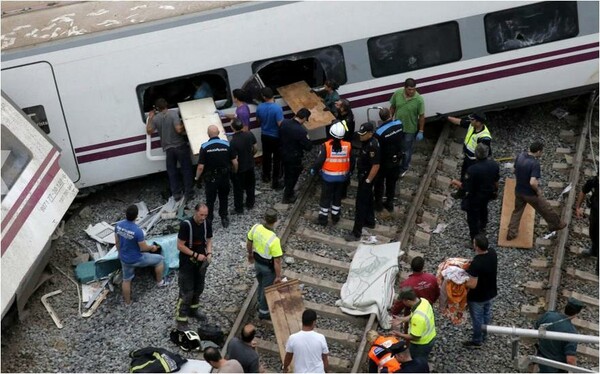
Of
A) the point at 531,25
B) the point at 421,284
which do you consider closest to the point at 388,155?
the point at 421,284

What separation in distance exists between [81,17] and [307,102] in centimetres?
338

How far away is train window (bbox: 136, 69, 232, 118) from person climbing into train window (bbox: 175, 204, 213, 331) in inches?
116

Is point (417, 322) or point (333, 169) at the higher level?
point (333, 169)

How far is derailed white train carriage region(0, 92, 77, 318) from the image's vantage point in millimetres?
11109

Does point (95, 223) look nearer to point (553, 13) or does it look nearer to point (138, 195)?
point (138, 195)

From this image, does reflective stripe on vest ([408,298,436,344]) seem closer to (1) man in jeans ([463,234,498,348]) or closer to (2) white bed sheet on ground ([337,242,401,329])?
(1) man in jeans ([463,234,498,348])

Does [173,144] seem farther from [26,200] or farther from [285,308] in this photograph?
[285,308]

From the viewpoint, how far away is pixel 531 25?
1413 centimetres

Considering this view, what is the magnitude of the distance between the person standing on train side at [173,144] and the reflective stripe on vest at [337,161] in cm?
224

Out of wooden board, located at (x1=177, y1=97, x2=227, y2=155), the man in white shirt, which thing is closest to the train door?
wooden board, located at (x1=177, y1=97, x2=227, y2=155)

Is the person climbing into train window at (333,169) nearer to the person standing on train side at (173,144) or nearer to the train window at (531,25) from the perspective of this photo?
the person standing on train side at (173,144)

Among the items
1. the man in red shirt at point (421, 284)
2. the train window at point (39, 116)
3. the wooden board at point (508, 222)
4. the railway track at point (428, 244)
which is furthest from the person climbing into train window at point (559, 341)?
the train window at point (39, 116)

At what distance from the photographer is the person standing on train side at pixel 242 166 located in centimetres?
1277

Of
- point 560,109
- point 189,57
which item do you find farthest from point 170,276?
point 560,109
